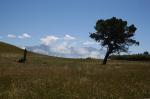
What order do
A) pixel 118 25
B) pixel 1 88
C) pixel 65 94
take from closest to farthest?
pixel 65 94 → pixel 1 88 → pixel 118 25

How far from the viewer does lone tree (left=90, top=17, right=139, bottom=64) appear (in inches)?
2625

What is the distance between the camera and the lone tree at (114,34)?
66688mm

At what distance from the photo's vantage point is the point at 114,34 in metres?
67.1

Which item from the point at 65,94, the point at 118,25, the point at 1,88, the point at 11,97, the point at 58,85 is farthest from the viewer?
the point at 118,25

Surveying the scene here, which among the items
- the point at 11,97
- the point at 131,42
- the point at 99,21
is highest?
the point at 99,21

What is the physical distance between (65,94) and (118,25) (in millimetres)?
51297

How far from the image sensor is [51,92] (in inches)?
671

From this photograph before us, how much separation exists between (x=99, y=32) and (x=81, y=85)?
1918 inches

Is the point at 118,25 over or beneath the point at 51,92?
over

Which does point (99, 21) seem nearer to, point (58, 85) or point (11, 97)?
point (58, 85)

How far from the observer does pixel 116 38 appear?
222 ft

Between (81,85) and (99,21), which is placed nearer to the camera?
(81,85)

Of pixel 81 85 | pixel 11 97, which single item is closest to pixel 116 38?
pixel 81 85

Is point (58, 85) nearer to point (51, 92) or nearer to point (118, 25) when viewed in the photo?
point (51, 92)
